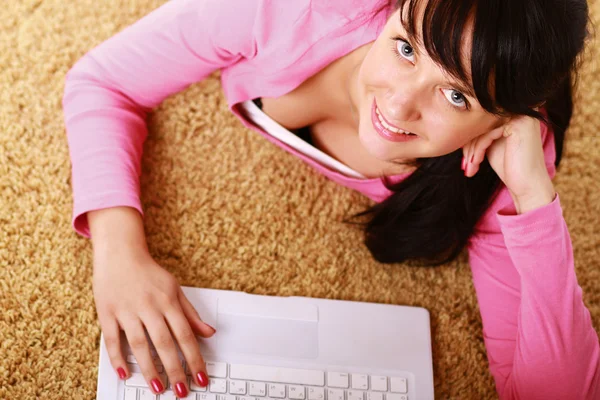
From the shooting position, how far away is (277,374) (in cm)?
87

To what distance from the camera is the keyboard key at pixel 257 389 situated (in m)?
0.85

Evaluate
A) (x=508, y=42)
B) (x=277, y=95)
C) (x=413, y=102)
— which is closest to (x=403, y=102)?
(x=413, y=102)

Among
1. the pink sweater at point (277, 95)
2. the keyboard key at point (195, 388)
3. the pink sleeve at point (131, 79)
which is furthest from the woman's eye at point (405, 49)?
the keyboard key at point (195, 388)

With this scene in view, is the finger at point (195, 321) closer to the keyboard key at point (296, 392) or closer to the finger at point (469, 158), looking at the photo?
the keyboard key at point (296, 392)

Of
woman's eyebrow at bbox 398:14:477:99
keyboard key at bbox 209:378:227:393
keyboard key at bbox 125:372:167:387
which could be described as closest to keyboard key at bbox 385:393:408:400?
keyboard key at bbox 209:378:227:393

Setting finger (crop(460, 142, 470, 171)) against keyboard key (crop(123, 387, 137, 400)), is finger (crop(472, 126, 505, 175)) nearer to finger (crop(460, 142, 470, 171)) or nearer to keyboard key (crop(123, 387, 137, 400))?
finger (crop(460, 142, 470, 171))

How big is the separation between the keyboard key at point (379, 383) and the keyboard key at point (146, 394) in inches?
11.5

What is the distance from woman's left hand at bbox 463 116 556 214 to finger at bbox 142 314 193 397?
0.45 meters

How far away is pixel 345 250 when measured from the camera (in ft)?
3.40

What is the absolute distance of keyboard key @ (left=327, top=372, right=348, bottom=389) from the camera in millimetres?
885

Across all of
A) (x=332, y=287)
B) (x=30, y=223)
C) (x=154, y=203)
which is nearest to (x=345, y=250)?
(x=332, y=287)

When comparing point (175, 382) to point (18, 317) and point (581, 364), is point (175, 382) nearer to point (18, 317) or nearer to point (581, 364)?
point (18, 317)

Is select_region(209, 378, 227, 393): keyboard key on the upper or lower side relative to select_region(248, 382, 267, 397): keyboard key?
upper

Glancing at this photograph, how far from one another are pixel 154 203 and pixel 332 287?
0.30 meters
